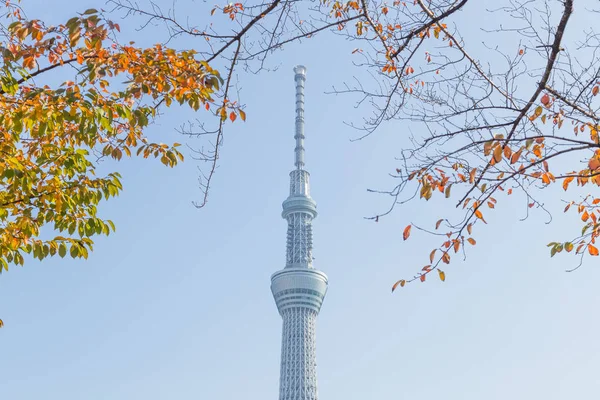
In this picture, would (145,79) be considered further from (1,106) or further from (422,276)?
(422,276)

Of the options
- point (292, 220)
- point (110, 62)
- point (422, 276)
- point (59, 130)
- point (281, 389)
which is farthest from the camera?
point (292, 220)

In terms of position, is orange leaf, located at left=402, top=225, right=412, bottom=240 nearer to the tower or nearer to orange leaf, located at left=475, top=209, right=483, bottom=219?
orange leaf, located at left=475, top=209, right=483, bottom=219

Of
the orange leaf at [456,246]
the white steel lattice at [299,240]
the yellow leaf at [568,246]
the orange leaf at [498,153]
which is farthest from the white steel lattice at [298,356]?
the orange leaf at [498,153]

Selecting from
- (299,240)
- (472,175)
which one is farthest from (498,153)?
(299,240)

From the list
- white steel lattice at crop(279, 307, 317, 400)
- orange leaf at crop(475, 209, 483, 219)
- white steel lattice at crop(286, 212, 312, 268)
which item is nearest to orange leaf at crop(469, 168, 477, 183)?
orange leaf at crop(475, 209, 483, 219)

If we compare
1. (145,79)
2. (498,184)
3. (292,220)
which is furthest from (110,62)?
(292,220)

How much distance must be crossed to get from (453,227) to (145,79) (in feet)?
15.1

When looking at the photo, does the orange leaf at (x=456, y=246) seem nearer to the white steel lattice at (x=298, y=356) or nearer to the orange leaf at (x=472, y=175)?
the orange leaf at (x=472, y=175)

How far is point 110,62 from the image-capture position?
34.0 feet

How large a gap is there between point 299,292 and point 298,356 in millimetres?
13242

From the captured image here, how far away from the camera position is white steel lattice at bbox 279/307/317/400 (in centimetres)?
13812

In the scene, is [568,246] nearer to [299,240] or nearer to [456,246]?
[456,246]

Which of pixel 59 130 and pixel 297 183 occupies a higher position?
pixel 297 183

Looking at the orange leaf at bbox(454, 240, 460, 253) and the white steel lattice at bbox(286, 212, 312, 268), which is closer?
the orange leaf at bbox(454, 240, 460, 253)
